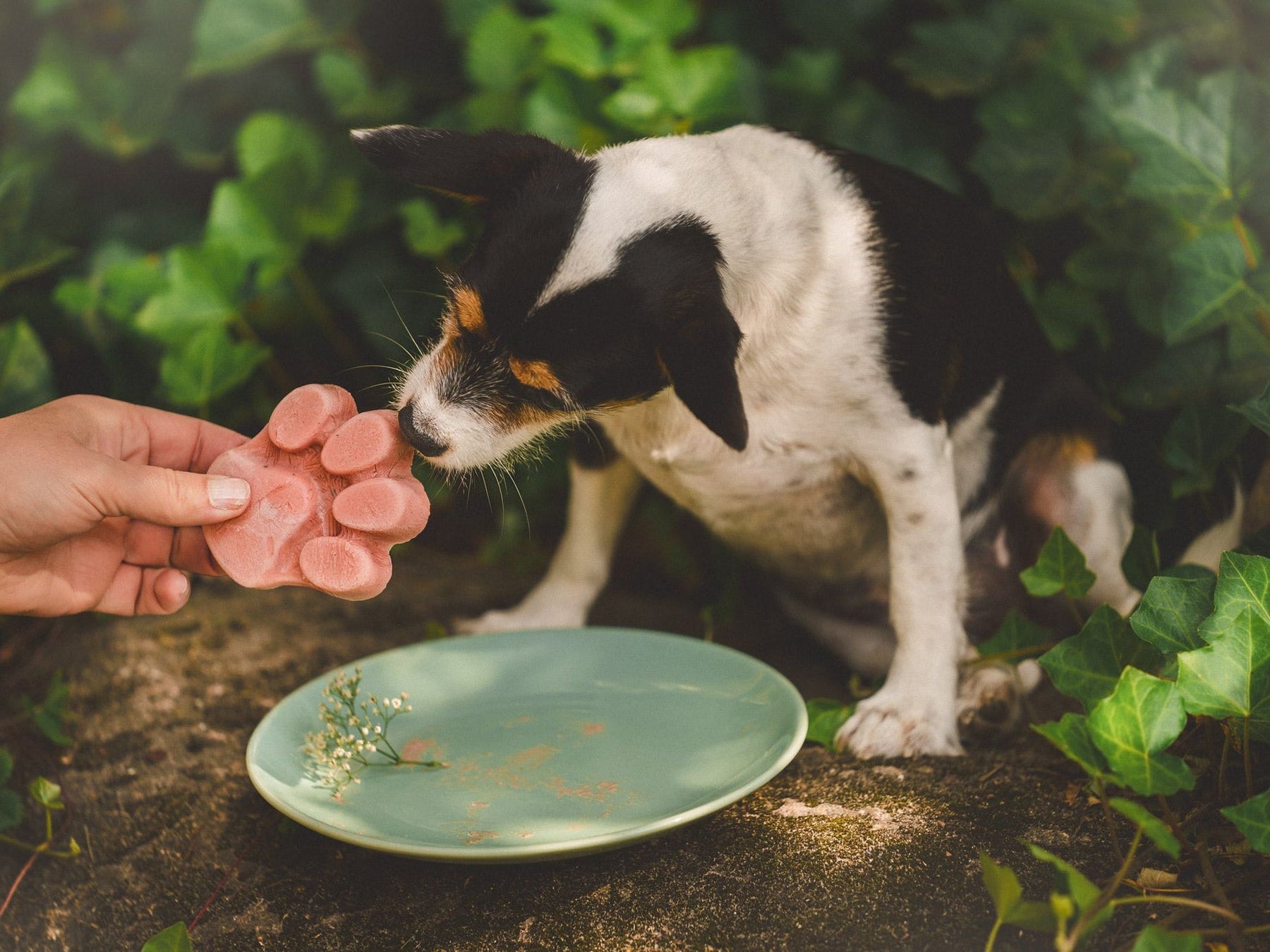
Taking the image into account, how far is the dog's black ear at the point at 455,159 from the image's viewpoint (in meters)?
1.89

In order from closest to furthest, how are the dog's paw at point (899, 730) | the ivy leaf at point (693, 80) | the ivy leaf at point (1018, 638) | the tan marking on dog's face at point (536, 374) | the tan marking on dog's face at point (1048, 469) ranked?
the tan marking on dog's face at point (536, 374)
the dog's paw at point (899, 730)
the ivy leaf at point (1018, 638)
the tan marking on dog's face at point (1048, 469)
the ivy leaf at point (693, 80)

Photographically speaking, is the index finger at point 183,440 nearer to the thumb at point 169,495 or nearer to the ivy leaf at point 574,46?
the thumb at point 169,495

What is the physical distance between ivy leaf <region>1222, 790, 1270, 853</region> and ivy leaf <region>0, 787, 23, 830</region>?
1.93m

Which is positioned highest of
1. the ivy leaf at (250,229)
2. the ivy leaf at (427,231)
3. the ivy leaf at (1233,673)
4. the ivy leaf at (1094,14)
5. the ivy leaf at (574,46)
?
the ivy leaf at (1094,14)

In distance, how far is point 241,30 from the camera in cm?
306

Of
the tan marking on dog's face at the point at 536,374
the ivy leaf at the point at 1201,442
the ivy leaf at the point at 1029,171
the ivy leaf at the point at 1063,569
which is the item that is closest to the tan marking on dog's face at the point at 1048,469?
the ivy leaf at the point at 1201,442

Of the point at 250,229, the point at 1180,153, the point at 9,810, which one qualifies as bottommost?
the point at 9,810

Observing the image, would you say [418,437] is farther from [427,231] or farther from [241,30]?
[241,30]

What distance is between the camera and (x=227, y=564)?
188cm

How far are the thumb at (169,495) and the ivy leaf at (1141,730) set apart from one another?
1370 mm

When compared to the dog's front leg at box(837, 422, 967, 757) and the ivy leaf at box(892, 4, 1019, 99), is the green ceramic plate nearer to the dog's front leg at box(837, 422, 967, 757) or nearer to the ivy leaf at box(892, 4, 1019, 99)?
the dog's front leg at box(837, 422, 967, 757)

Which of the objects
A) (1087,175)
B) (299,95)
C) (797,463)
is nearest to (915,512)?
(797,463)

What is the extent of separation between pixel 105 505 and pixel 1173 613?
170 cm

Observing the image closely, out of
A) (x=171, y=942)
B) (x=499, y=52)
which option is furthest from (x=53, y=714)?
(x=499, y=52)
